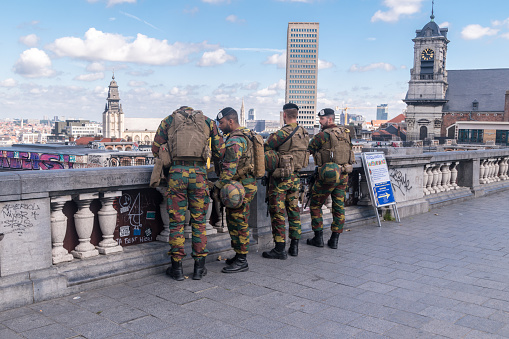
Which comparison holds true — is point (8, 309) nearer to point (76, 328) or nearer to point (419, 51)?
point (76, 328)

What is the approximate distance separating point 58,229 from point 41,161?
40.2m

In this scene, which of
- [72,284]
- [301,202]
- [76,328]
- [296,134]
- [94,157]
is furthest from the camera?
[94,157]

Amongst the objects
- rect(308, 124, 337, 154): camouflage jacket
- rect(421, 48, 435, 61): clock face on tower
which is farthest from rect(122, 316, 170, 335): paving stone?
rect(421, 48, 435, 61): clock face on tower

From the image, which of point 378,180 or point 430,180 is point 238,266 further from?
point 430,180

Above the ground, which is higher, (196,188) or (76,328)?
(196,188)

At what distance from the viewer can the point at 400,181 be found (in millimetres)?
9641

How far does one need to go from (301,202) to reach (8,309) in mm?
4674

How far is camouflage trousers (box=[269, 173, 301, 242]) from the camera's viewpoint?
6.32 m

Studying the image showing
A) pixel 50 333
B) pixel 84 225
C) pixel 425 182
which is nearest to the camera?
pixel 50 333

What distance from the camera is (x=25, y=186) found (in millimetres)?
4477

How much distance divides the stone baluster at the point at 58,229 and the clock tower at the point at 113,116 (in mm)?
192939

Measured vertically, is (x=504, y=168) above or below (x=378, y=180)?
below

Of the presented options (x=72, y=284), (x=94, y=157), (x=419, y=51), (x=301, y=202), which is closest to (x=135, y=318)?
(x=72, y=284)

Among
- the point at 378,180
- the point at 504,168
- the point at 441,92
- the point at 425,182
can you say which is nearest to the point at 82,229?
the point at 378,180
